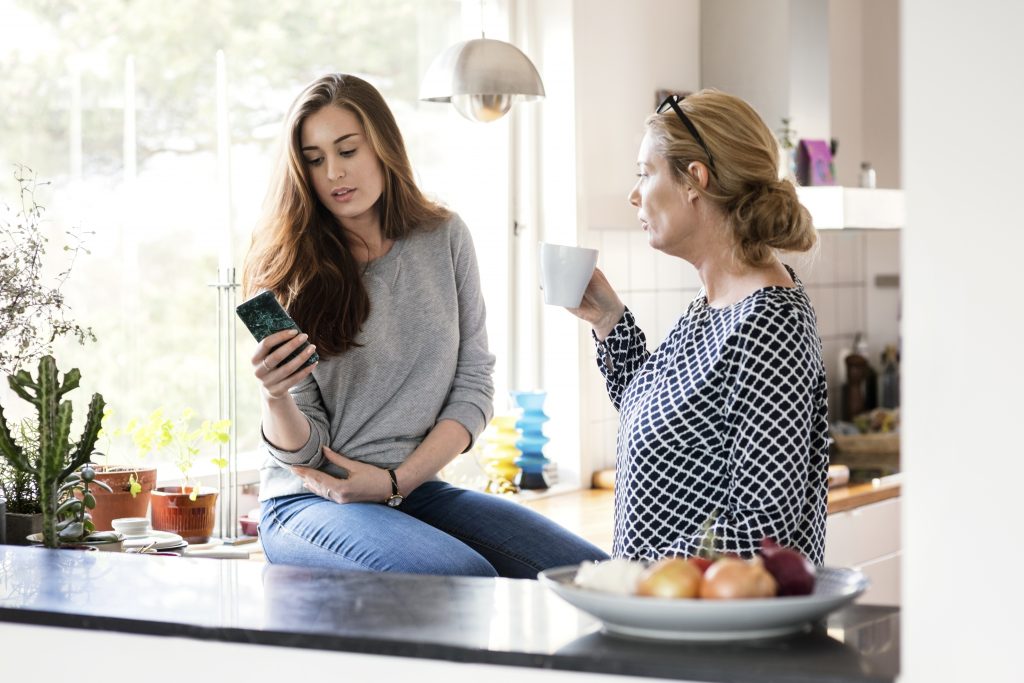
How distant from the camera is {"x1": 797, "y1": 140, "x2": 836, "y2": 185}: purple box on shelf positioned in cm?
382

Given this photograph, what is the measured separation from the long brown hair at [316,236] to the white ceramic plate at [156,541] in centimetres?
44

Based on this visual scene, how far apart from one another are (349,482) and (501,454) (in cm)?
145

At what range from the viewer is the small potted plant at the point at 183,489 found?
2.59 meters

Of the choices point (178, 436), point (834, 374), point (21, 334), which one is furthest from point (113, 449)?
point (834, 374)

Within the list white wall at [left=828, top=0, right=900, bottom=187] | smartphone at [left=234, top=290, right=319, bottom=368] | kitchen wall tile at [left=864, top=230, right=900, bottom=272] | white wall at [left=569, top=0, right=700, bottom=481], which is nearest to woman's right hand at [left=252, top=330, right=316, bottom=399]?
smartphone at [left=234, top=290, right=319, bottom=368]

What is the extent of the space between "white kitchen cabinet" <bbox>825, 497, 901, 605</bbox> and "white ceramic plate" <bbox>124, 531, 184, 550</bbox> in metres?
1.78

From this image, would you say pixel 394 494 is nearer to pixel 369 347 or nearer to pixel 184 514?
pixel 369 347

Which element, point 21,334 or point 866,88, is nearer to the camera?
point 21,334

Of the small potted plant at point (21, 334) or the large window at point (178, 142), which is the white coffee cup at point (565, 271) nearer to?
the large window at point (178, 142)

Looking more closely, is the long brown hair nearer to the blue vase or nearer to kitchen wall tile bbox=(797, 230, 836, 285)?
the blue vase

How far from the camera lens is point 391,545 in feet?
6.10

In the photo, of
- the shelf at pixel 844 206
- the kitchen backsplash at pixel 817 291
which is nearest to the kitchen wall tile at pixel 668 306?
the kitchen backsplash at pixel 817 291

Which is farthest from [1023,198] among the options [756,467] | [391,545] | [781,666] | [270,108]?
[270,108]

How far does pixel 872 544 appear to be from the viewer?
356 centimetres
